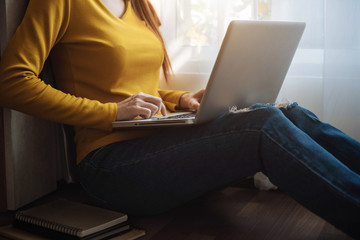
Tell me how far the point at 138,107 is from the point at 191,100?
0.33m

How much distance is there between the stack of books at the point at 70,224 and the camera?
1.09m

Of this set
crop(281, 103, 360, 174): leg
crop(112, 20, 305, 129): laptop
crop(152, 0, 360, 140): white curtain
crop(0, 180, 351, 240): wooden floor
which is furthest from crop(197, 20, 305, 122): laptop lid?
crop(0, 180, 351, 240): wooden floor

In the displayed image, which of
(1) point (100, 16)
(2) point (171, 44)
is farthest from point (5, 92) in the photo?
(2) point (171, 44)

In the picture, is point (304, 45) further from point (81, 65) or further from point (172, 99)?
point (81, 65)

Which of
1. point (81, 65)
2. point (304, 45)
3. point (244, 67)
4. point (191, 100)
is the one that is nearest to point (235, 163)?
point (244, 67)

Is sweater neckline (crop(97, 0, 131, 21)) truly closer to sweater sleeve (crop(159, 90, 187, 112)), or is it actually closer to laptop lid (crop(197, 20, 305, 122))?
sweater sleeve (crop(159, 90, 187, 112))

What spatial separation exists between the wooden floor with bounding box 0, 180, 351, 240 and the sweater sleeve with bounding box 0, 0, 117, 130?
0.38 metres

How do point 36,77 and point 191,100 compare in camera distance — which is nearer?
point 36,77

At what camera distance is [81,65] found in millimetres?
1226

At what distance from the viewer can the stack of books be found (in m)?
1.09

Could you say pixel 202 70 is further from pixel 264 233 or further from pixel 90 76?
pixel 264 233

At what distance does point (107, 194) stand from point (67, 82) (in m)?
0.35

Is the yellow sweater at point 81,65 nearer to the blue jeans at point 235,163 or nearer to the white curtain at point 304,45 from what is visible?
the blue jeans at point 235,163

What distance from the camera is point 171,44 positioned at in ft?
5.57
